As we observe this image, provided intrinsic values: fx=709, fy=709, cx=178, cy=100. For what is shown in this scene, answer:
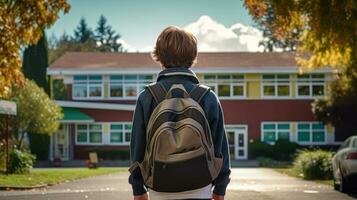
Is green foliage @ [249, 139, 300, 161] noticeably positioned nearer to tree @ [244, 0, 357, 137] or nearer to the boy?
tree @ [244, 0, 357, 137]

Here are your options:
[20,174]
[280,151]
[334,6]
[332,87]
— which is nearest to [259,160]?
[280,151]

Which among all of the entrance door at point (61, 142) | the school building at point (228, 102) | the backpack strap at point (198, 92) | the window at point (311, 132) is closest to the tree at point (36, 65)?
the school building at point (228, 102)

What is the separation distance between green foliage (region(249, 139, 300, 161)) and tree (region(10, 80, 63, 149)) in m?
15.3

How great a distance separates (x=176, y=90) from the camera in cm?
388

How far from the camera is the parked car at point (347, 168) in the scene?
695 inches

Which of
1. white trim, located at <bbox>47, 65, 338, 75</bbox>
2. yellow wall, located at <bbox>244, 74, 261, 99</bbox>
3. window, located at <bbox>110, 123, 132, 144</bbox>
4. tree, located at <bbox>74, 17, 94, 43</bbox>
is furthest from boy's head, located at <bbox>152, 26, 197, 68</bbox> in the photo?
tree, located at <bbox>74, 17, 94, 43</bbox>

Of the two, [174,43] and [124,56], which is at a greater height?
[124,56]

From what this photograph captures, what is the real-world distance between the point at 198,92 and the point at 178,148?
42 cm

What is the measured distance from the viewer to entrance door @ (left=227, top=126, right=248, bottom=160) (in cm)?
5306

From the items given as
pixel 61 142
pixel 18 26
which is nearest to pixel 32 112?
pixel 61 142

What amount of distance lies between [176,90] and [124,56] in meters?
54.7

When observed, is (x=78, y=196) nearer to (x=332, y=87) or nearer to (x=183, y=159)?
(x=183, y=159)

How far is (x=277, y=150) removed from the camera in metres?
50.5

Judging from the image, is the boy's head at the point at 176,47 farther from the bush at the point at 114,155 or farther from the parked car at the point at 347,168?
the bush at the point at 114,155
